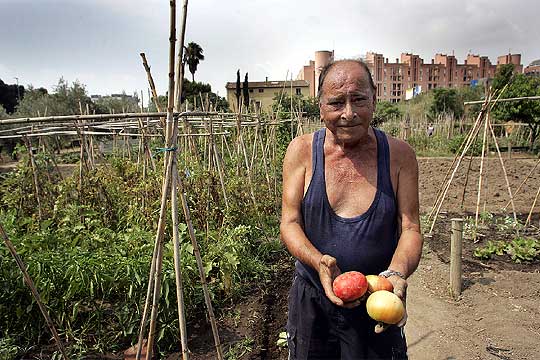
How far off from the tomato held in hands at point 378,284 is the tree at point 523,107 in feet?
50.0

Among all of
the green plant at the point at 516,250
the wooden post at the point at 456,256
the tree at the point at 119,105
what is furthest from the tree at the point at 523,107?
the tree at the point at 119,105

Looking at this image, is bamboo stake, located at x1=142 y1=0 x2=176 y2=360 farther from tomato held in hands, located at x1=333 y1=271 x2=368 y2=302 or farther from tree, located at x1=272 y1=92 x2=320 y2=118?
tree, located at x1=272 y1=92 x2=320 y2=118

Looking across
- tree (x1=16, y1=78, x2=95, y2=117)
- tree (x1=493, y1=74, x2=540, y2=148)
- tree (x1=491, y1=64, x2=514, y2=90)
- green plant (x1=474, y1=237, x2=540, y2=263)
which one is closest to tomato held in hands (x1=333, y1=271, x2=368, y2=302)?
green plant (x1=474, y1=237, x2=540, y2=263)

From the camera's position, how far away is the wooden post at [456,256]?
3.74 m

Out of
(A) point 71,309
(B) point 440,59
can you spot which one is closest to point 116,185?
(A) point 71,309

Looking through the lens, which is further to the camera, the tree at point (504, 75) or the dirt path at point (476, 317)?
the tree at point (504, 75)

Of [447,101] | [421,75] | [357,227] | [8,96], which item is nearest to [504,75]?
[447,101]

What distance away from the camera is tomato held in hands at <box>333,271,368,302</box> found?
1338mm

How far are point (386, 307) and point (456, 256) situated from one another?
3.00 metres

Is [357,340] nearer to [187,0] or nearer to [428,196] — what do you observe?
[187,0]

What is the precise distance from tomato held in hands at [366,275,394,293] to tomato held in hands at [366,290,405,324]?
40 millimetres

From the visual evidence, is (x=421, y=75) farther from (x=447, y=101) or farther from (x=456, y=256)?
(x=456, y=256)

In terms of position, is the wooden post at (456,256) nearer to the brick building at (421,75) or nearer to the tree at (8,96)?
the tree at (8,96)

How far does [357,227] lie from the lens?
5.08 ft
